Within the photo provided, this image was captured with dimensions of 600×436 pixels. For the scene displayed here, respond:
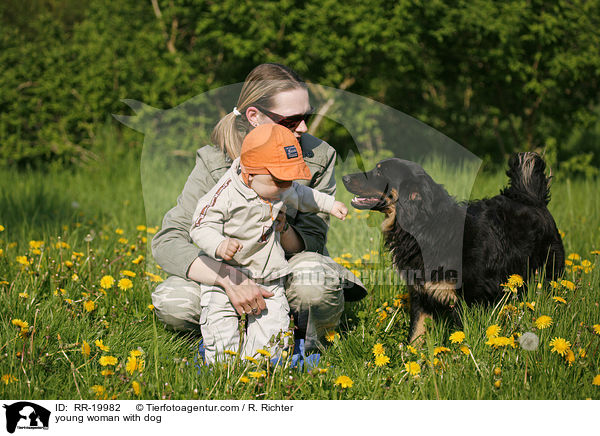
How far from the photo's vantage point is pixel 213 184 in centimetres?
318

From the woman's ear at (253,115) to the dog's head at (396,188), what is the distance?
0.63 meters

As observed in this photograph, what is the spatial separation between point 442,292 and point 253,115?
1481 millimetres

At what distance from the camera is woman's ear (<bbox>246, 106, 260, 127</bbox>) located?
2893mm

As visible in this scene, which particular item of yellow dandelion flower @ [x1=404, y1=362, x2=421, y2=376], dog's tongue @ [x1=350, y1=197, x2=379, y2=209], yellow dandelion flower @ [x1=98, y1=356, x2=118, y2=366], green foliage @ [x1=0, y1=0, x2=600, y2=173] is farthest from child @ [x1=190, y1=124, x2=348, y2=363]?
green foliage @ [x1=0, y1=0, x2=600, y2=173]

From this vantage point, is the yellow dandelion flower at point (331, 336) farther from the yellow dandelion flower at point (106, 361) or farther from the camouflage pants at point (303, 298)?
the yellow dandelion flower at point (106, 361)

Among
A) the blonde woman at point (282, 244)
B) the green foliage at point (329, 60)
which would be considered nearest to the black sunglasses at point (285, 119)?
the blonde woman at point (282, 244)

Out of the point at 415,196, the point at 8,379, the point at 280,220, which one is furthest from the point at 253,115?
the point at 8,379

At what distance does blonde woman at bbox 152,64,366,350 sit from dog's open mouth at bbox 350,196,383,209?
0.15 m

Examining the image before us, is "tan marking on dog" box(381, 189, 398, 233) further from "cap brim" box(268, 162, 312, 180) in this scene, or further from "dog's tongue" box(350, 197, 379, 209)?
"cap brim" box(268, 162, 312, 180)

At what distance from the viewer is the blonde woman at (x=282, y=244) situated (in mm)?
2871

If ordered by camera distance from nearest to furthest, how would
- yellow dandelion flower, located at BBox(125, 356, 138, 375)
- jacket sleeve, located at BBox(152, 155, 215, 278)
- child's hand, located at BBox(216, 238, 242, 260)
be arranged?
1. yellow dandelion flower, located at BBox(125, 356, 138, 375)
2. child's hand, located at BBox(216, 238, 242, 260)
3. jacket sleeve, located at BBox(152, 155, 215, 278)
